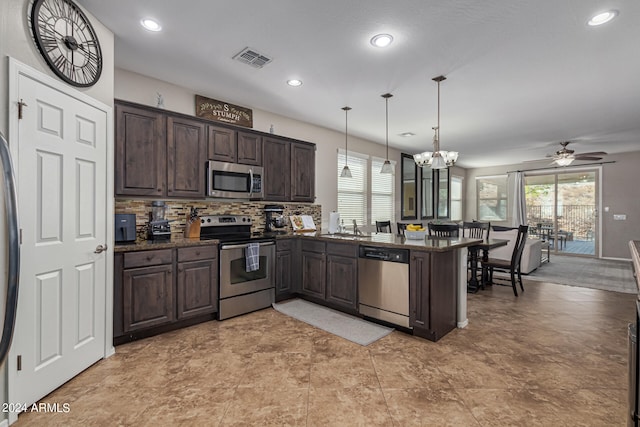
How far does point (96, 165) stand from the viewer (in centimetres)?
237

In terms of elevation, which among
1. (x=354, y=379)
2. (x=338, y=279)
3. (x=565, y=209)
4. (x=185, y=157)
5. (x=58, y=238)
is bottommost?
(x=354, y=379)

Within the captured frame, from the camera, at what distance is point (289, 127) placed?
4883 mm

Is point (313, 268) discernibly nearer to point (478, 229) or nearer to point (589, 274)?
point (478, 229)

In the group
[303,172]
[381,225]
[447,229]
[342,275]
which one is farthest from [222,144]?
[447,229]

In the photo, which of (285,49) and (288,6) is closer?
(288,6)

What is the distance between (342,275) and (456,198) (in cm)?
756

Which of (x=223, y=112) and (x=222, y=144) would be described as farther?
(x=223, y=112)

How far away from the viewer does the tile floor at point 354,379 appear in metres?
1.81

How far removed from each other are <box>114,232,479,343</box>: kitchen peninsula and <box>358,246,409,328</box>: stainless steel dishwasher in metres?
0.05

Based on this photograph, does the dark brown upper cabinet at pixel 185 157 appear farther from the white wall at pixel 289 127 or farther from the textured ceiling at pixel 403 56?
the textured ceiling at pixel 403 56

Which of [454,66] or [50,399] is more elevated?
[454,66]

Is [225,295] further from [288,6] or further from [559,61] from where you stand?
[559,61]

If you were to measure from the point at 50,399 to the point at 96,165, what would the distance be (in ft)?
5.37

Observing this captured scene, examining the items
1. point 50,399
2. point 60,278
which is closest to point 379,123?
point 60,278
